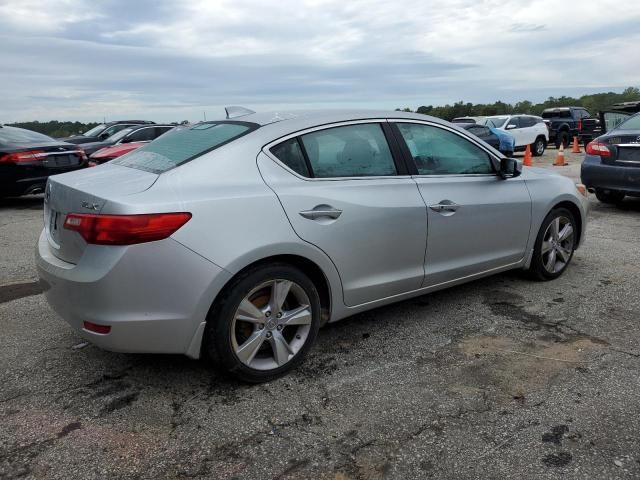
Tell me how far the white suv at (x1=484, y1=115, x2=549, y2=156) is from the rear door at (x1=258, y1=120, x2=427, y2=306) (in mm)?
17034

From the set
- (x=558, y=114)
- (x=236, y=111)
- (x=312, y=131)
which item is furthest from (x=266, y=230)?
(x=558, y=114)

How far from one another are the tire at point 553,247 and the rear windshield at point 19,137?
26.7 ft

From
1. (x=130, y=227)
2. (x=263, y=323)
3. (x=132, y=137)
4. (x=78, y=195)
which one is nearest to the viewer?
(x=130, y=227)

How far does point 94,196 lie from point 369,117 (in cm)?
183

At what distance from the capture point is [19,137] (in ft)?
30.8

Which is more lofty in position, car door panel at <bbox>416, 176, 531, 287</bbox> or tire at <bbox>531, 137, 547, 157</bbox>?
car door panel at <bbox>416, 176, 531, 287</bbox>

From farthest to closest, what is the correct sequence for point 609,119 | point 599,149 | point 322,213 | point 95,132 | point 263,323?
point 95,132 < point 609,119 < point 599,149 < point 322,213 < point 263,323

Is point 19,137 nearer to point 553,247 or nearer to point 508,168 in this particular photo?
point 508,168

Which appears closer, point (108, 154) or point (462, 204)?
point (462, 204)

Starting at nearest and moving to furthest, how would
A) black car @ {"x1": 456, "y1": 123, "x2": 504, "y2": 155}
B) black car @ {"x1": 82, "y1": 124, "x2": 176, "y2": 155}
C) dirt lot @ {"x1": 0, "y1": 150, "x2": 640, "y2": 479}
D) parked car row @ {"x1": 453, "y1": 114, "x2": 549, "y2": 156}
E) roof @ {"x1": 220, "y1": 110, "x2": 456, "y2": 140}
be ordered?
dirt lot @ {"x1": 0, "y1": 150, "x2": 640, "y2": 479}, roof @ {"x1": 220, "y1": 110, "x2": 456, "y2": 140}, black car @ {"x1": 82, "y1": 124, "x2": 176, "y2": 155}, black car @ {"x1": 456, "y1": 123, "x2": 504, "y2": 155}, parked car row @ {"x1": 453, "y1": 114, "x2": 549, "y2": 156}

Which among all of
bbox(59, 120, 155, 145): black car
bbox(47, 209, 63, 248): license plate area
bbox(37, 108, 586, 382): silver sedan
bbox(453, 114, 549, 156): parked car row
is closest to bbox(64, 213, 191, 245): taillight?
bbox(37, 108, 586, 382): silver sedan

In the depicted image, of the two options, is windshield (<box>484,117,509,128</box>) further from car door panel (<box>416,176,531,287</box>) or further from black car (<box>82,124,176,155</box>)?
car door panel (<box>416,176,531,287</box>)

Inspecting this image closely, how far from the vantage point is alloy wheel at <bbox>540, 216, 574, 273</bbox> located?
479 cm

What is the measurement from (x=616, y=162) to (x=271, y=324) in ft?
21.4
